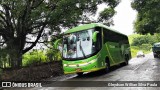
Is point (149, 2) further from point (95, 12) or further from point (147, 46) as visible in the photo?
point (147, 46)

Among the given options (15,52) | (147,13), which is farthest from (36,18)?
(147,13)

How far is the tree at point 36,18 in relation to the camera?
18.6 metres

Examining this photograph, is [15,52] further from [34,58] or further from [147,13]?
[147,13]

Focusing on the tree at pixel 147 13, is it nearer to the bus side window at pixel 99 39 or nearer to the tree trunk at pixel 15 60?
the bus side window at pixel 99 39

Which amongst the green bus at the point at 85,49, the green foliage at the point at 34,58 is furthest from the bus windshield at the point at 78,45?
the green foliage at the point at 34,58

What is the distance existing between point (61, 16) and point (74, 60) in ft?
11.7

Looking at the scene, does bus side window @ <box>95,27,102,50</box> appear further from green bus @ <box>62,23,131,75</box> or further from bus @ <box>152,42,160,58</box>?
bus @ <box>152,42,160,58</box>

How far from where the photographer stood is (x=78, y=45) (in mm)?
17516

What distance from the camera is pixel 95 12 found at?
2428cm

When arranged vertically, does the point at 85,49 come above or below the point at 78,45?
below

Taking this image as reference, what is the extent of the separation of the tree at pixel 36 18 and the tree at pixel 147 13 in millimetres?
5935

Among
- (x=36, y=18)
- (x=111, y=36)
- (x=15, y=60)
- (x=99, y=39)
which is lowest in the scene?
(x=15, y=60)

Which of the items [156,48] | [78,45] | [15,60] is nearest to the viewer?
[78,45]

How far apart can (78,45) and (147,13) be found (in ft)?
52.5
